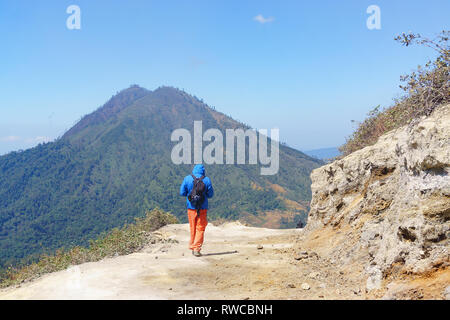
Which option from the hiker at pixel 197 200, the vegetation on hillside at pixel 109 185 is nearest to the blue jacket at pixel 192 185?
the hiker at pixel 197 200

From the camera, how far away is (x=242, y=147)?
443 ft

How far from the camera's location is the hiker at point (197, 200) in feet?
27.1

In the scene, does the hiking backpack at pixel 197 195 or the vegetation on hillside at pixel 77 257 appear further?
the vegetation on hillside at pixel 77 257

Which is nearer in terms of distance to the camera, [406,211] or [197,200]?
[406,211]

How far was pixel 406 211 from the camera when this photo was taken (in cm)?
511

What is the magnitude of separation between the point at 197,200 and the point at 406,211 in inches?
177

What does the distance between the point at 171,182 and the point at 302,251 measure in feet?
388

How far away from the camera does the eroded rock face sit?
182 inches

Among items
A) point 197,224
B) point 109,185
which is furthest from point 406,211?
point 109,185

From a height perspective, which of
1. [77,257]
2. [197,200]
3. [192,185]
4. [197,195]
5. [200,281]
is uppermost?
[192,185]

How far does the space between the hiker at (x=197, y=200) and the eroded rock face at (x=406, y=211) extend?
3012 mm
